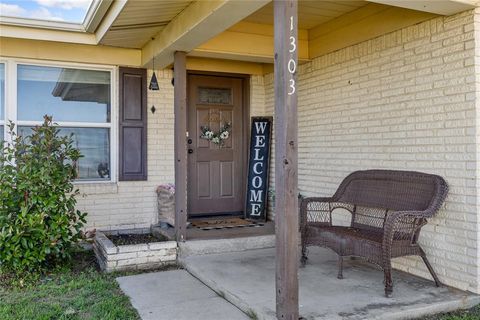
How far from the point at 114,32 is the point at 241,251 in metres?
2.69

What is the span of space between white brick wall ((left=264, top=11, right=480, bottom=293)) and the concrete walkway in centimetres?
180

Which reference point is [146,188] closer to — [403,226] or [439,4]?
[403,226]

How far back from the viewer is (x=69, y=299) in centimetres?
344

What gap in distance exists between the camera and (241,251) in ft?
15.3

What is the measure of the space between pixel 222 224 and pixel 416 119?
105 inches

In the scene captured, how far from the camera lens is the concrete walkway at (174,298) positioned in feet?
10.1

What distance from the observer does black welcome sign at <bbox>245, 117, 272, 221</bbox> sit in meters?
5.89

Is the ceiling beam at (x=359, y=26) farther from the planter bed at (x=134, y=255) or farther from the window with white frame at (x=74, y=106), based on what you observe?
the planter bed at (x=134, y=255)

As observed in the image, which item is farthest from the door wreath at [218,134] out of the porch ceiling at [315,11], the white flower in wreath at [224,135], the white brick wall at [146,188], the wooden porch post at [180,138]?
the porch ceiling at [315,11]

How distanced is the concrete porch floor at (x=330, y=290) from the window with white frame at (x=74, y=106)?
1952 millimetres

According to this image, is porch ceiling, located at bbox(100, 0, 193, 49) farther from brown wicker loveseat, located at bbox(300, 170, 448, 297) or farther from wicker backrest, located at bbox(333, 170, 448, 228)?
wicker backrest, located at bbox(333, 170, 448, 228)

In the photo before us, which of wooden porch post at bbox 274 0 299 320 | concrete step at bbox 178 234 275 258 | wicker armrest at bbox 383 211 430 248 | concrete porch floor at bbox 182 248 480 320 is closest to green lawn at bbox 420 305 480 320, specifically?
concrete porch floor at bbox 182 248 480 320

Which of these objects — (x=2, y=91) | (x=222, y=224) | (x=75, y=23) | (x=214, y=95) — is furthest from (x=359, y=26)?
(x=2, y=91)

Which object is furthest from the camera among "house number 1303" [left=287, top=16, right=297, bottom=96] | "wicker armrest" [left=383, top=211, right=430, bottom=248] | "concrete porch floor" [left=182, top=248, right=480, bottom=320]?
"wicker armrest" [left=383, top=211, right=430, bottom=248]
